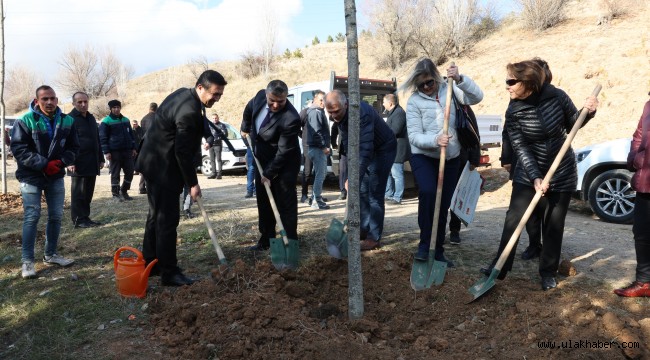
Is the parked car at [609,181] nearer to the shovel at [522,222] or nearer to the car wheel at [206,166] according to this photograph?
the shovel at [522,222]

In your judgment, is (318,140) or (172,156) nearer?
(172,156)

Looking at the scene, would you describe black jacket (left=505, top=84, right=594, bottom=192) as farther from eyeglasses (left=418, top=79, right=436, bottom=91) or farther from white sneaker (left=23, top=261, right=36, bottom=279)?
white sneaker (left=23, top=261, right=36, bottom=279)

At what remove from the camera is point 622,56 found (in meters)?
14.6

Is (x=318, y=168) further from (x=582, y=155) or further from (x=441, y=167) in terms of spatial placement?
(x=582, y=155)

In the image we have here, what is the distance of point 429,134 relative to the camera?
4238 mm

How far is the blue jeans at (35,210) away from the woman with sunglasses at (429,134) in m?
3.68

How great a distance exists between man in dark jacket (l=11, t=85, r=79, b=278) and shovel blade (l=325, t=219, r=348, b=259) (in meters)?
2.78

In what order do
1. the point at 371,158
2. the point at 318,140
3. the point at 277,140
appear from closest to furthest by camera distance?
1. the point at 371,158
2. the point at 277,140
3. the point at 318,140

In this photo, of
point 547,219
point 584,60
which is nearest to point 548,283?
point 547,219

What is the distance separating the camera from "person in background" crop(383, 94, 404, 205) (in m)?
7.60

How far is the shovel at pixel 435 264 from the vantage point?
395 centimetres

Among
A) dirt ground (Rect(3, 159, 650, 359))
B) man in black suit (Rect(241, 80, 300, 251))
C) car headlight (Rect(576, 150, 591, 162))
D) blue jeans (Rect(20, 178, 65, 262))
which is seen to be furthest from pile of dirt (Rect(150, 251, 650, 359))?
car headlight (Rect(576, 150, 591, 162))

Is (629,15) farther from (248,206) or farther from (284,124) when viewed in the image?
(284,124)

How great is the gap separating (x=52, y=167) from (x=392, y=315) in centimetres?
361
